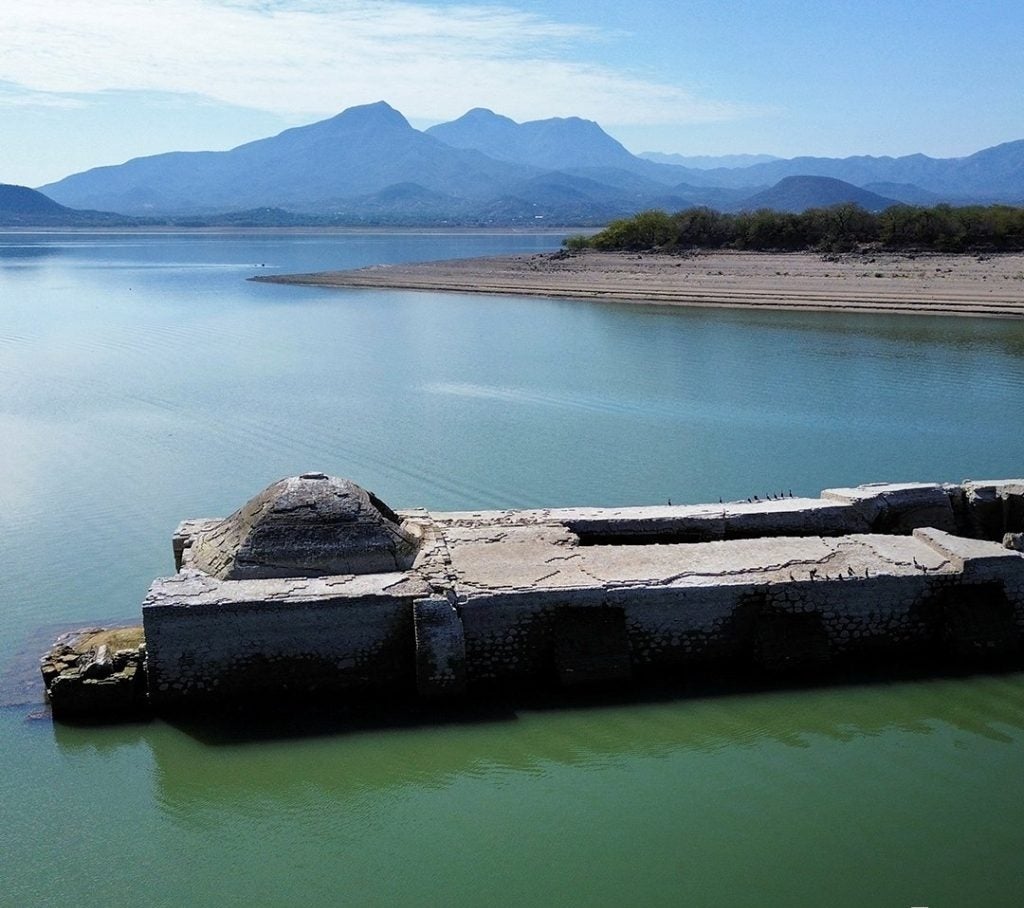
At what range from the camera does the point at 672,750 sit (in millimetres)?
9969

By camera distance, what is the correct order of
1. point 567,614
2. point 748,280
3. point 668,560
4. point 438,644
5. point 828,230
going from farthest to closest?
1. point 828,230
2. point 748,280
3. point 668,560
4. point 567,614
5. point 438,644

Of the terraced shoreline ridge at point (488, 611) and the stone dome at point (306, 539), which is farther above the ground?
the stone dome at point (306, 539)

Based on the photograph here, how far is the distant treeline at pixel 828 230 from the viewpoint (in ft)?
172

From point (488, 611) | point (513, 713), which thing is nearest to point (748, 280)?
point (488, 611)

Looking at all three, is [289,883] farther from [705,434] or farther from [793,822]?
[705,434]

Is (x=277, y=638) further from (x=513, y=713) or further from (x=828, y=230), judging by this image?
(x=828, y=230)

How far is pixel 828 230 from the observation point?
5841cm

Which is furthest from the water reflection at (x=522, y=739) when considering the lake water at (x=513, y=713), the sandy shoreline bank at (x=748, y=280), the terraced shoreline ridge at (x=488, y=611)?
the sandy shoreline bank at (x=748, y=280)

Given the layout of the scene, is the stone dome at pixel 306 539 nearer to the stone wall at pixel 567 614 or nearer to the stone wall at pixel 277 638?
the stone wall at pixel 567 614

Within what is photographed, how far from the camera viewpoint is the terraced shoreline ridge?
10219mm

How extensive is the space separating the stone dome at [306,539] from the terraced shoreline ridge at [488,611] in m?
0.02

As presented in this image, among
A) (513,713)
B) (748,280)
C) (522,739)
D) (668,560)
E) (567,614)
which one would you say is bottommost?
(522,739)

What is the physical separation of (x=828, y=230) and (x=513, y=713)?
177 ft

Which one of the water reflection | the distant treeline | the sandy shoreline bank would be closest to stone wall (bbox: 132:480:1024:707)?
the water reflection
